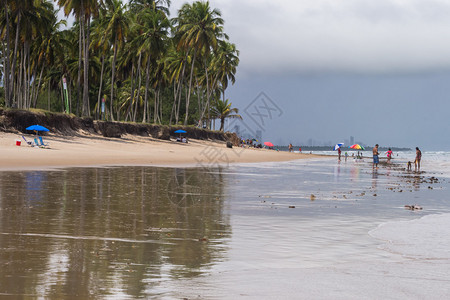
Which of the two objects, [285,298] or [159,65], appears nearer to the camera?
[285,298]

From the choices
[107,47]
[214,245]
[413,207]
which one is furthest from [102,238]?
[107,47]

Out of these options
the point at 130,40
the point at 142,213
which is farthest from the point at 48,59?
the point at 142,213

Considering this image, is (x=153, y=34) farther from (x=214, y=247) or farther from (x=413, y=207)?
(x=214, y=247)

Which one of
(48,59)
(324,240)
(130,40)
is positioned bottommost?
(324,240)

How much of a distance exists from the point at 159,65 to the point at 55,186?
67725mm

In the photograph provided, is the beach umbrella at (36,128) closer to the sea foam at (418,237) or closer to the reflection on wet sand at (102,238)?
the reflection on wet sand at (102,238)

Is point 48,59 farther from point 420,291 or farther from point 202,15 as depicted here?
point 420,291

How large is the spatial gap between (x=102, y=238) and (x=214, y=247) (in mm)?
1812

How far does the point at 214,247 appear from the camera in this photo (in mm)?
7871

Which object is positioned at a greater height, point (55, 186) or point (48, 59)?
point (48, 59)

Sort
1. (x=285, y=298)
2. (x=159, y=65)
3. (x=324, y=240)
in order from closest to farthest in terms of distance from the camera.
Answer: (x=285, y=298)
(x=324, y=240)
(x=159, y=65)

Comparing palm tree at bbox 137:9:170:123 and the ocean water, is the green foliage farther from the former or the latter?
the ocean water

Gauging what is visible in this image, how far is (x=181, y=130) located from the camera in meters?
71.2

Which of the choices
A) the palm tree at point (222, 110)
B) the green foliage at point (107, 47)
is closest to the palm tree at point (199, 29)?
the green foliage at point (107, 47)
